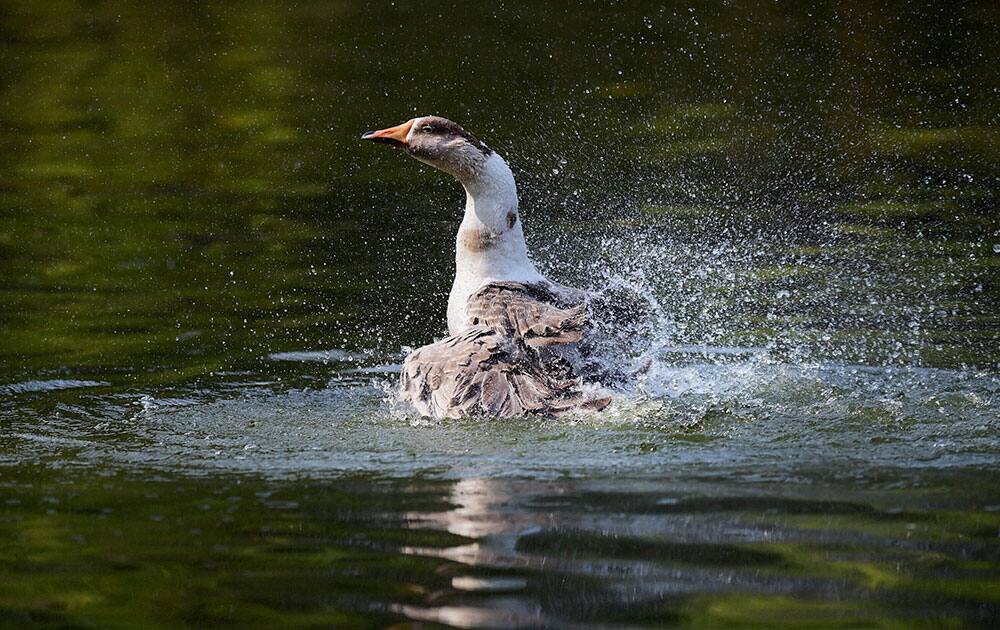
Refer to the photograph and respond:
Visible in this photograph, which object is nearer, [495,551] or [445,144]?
[495,551]

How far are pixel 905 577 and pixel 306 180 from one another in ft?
35.0

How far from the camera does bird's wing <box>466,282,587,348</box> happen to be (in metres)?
8.23

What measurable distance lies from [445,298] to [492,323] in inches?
133

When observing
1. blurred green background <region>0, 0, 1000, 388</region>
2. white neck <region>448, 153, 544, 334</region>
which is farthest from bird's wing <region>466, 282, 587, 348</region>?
blurred green background <region>0, 0, 1000, 388</region>

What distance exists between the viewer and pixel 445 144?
910cm

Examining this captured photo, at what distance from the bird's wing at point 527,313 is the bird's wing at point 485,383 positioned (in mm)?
96

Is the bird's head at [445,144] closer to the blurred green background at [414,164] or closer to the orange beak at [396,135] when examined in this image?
the orange beak at [396,135]

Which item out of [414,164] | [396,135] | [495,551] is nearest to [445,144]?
[396,135]

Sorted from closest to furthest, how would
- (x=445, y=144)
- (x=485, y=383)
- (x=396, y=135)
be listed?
(x=485, y=383)
(x=445, y=144)
(x=396, y=135)

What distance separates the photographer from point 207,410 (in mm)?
8617

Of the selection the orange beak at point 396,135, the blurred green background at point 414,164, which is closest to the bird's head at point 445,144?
the orange beak at point 396,135

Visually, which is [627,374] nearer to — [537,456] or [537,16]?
[537,456]

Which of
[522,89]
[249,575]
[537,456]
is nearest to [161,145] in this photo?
[522,89]

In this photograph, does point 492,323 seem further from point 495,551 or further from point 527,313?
point 495,551
